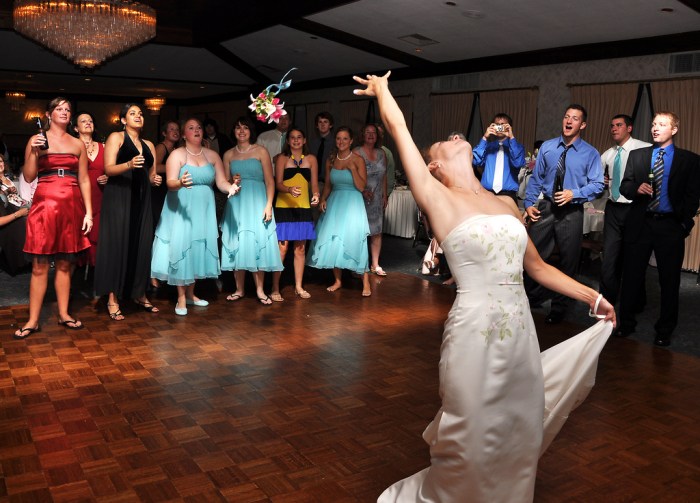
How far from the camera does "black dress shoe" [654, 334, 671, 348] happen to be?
16.2ft

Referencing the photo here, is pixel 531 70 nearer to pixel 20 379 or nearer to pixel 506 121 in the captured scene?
pixel 506 121

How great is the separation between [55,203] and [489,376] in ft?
11.2

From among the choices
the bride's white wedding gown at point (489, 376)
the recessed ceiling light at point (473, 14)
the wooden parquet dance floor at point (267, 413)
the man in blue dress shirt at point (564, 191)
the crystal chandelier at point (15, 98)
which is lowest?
the wooden parquet dance floor at point (267, 413)

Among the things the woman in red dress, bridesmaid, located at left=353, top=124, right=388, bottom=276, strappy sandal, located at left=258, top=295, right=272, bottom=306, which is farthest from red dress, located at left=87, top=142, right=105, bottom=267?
bridesmaid, located at left=353, top=124, right=388, bottom=276

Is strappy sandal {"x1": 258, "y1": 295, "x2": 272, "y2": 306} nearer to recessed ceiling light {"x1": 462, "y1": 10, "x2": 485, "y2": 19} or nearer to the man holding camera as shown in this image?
the man holding camera

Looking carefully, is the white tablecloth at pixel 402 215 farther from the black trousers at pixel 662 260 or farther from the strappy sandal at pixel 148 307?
the strappy sandal at pixel 148 307

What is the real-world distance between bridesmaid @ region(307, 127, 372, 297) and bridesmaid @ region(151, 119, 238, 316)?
3.78 ft

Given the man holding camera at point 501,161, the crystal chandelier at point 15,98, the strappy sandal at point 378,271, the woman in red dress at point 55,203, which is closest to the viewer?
the woman in red dress at point 55,203

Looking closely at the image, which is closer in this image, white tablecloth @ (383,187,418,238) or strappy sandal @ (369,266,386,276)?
strappy sandal @ (369,266,386,276)

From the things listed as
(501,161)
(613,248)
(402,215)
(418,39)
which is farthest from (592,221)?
(418,39)

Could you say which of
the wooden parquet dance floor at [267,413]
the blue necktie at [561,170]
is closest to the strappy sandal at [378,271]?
the wooden parquet dance floor at [267,413]

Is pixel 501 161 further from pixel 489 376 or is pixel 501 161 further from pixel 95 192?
pixel 489 376

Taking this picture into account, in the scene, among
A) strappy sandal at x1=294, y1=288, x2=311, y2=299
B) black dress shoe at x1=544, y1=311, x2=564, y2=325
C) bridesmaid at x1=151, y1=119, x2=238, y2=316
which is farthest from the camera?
strappy sandal at x1=294, y1=288, x2=311, y2=299

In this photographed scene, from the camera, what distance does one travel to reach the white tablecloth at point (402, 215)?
9.67 metres
